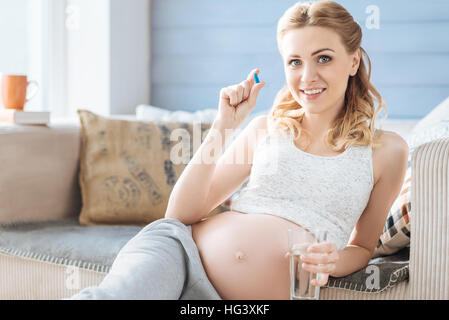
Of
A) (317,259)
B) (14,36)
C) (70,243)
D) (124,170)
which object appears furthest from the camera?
(14,36)

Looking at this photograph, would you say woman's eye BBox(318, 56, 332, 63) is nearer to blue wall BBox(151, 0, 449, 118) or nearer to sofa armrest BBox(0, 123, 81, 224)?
sofa armrest BBox(0, 123, 81, 224)

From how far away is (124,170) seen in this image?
6.39ft

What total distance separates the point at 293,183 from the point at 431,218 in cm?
33

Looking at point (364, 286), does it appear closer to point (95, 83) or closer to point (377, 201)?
point (377, 201)

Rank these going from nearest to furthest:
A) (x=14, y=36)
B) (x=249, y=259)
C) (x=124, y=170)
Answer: (x=249, y=259), (x=124, y=170), (x=14, y=36)

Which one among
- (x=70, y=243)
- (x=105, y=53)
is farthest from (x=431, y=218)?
(x=105, y=53)

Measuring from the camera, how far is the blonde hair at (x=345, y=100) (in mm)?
1289

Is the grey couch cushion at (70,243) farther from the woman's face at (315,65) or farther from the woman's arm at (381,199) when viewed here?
the woman's face at (315,65)

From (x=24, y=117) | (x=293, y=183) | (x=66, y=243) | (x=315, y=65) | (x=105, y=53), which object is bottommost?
(x=66, y=243)

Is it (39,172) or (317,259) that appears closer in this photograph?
(317,259)

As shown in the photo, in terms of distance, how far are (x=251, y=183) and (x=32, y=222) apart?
86 centimetres

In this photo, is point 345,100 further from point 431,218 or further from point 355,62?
point 431,218
